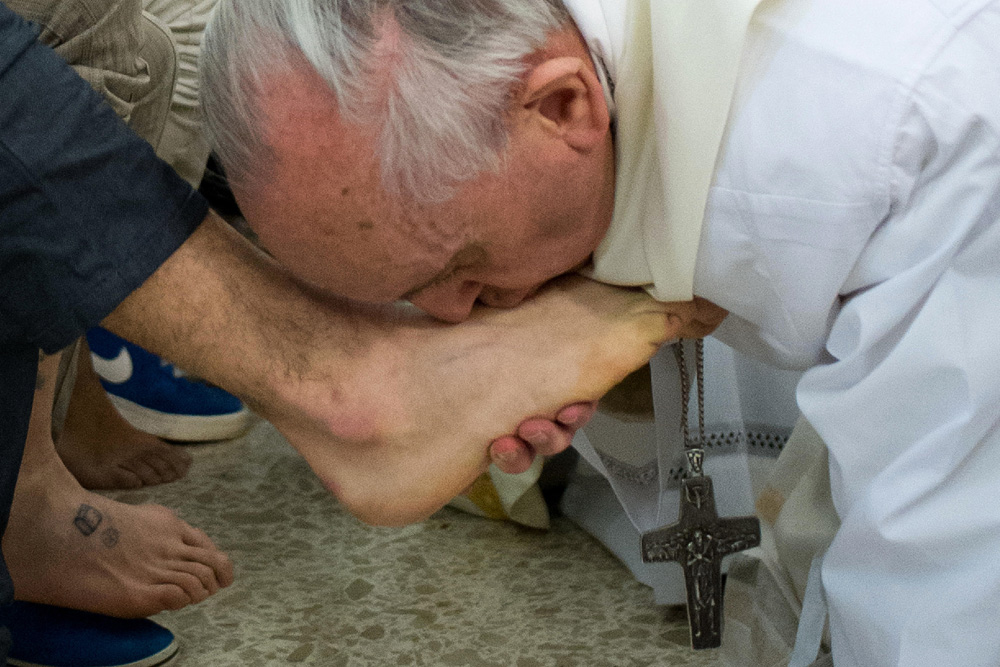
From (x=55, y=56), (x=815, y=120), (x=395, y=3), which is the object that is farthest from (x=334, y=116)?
(x=815, y=120)

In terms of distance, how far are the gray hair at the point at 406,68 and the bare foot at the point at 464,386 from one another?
19cm

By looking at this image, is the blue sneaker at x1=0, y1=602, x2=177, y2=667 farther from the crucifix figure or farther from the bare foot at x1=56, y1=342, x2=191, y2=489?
the crucifix figure

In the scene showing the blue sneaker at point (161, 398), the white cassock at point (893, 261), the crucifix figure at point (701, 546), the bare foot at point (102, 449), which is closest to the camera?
the white cassock at point (893, 261)

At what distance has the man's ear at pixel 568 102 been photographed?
0.76 meters

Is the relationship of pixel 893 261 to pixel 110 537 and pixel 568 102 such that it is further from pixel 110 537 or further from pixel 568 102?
pixel 110 537

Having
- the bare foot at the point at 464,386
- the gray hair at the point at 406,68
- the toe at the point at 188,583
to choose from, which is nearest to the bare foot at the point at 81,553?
the toe at the point at 188,583

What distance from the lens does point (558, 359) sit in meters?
0.92

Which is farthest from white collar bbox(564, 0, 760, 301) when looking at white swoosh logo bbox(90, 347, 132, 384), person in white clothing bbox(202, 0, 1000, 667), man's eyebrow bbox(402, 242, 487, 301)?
white swoosh logo bbox(90, 347, 132, 384)

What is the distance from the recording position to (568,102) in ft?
2.61

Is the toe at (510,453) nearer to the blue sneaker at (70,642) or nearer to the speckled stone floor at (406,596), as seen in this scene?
the speckled stone floor at (406,596)

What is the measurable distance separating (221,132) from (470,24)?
0.20 meters

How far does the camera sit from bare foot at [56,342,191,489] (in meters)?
1.36

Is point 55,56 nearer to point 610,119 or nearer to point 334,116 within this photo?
point 334,116

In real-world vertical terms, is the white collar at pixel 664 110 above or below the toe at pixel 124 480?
above
